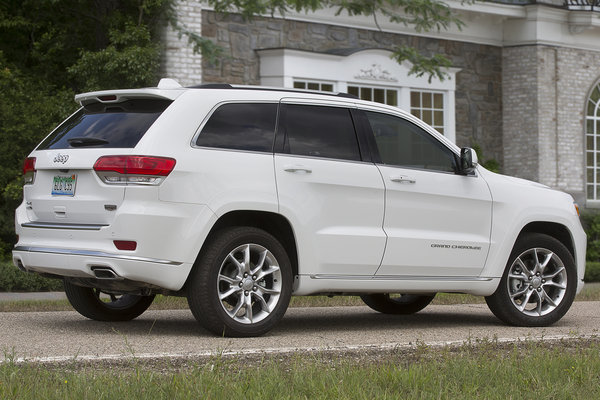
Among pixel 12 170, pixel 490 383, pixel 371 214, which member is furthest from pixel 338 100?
pixel 12 170

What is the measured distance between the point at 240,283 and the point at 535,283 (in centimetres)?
294

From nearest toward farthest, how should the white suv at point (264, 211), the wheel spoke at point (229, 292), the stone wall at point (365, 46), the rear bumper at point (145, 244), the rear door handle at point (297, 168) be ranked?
1. the rear bumper at point (145, 244)
2. the white suv at point (264, 211)
3. the wheel spoke at point (229, 292)
4. the rear door handle at point (297, 168)
5. the stone wall at point (365, 46)

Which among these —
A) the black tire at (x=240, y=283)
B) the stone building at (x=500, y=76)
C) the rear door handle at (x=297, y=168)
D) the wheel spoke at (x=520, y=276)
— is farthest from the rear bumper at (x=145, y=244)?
the stone building at (x=500, y=76)

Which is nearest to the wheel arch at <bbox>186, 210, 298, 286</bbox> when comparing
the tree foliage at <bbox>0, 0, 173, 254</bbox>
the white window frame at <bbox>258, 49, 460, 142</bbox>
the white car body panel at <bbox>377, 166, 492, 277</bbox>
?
the white car body panel at <bbox>377, 166, 492, 277</bbox>

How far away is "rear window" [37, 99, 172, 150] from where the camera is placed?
24.4ft

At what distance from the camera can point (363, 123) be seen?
8.42 m

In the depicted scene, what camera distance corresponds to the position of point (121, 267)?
707cm

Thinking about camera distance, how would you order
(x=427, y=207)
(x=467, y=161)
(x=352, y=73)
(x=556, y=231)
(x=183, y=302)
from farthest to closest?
1. (x=352, y=73)
2. (x=183, y=302)
3. (x=556, y=231)
4. (x=467, y=161)
5. (x=427, y=207)

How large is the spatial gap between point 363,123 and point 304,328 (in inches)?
68.1

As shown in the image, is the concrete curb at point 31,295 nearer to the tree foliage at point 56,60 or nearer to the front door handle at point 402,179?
the tree foliage at point 56,60

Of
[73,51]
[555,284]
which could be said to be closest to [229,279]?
[555,284]

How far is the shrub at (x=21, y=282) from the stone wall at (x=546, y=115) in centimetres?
1266

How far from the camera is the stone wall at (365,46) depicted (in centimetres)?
1952

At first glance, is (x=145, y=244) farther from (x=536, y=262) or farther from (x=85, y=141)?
(x=536, y=262)
